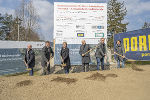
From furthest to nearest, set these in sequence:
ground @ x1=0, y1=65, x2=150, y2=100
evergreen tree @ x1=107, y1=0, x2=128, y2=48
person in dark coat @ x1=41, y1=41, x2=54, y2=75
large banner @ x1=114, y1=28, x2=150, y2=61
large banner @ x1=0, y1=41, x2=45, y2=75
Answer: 1. evergreen tree @ x1=107, y1=0, x2=128, y2=48
2. large banner @ x1=114, y1=28, x2=150, y2=61
3. large banner @ x1=0, y1=41, x2=45, y2=75
4. person in dark coat @ x1=41, y1=41, x2=54, y2=75
5. ground @ x1=0, y1=65, x2=150, y2=100

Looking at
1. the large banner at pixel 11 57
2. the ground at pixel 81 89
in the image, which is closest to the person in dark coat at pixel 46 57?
the ground at pixel 81 89

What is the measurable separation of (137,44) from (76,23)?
400cm

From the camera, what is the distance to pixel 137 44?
8070mm

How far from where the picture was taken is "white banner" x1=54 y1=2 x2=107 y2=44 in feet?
25.4

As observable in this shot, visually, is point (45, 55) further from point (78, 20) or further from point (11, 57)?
point (78, 20)

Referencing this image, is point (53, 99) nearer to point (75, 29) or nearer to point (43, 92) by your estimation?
point (43, 92)

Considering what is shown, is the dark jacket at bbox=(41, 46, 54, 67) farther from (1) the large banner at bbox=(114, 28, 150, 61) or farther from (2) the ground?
(1) the large banner at bbox=(114, 28, 150, 61)

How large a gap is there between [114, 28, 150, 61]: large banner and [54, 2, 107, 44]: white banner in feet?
7.26

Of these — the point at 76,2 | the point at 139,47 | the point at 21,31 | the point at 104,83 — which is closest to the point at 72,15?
the point at 76,2

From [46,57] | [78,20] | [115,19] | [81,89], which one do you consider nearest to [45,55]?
[46,57]

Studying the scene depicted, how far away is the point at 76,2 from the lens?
25.6 ft

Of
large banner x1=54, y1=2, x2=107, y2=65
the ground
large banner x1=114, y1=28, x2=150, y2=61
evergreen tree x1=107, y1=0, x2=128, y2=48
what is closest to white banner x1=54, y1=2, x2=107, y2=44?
large banner x1=54, y1=2, x2=107, y2=65

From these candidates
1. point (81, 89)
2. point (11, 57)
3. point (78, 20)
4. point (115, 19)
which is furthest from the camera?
point (115, 19)

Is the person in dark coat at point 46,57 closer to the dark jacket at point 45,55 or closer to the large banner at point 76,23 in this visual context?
the dark jacket at point 45,55
